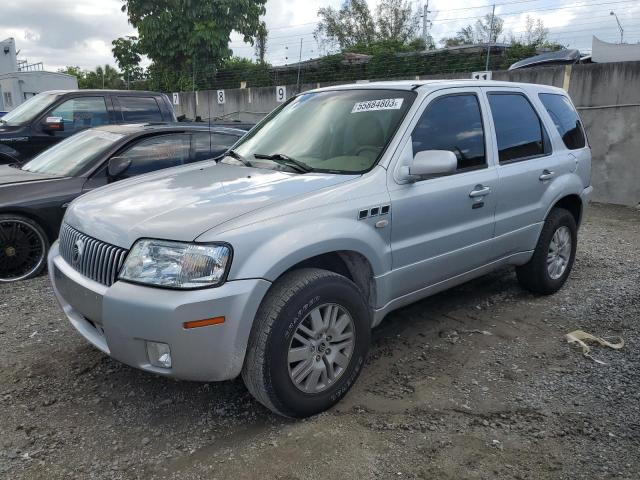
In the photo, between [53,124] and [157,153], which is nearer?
[157,153]

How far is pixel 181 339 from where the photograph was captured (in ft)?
8.03

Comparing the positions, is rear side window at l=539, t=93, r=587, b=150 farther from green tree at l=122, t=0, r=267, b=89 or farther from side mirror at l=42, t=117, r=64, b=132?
green tree at l=122, t=0, r=267, b=89

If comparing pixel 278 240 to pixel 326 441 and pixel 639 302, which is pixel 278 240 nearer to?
pixel 326 441

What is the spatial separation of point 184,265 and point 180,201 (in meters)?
0.53

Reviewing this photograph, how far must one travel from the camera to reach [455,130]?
12.3 ft

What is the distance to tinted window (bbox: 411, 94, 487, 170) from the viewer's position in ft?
11.5

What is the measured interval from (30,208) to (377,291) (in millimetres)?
3480

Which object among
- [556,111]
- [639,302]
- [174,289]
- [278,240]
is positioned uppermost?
[556,111]

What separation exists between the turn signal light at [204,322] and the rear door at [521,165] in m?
2.36

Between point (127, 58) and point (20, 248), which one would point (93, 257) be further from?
point (127, 58)

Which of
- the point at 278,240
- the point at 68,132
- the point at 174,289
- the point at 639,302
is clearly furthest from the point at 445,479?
the point at 68,132

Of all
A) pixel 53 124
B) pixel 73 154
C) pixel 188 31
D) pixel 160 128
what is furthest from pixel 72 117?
pixel 188 31

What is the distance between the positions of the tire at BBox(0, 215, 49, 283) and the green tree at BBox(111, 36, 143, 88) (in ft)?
75.1

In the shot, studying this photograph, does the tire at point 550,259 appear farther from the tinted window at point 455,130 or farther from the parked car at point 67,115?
the parked car at point 67,115
